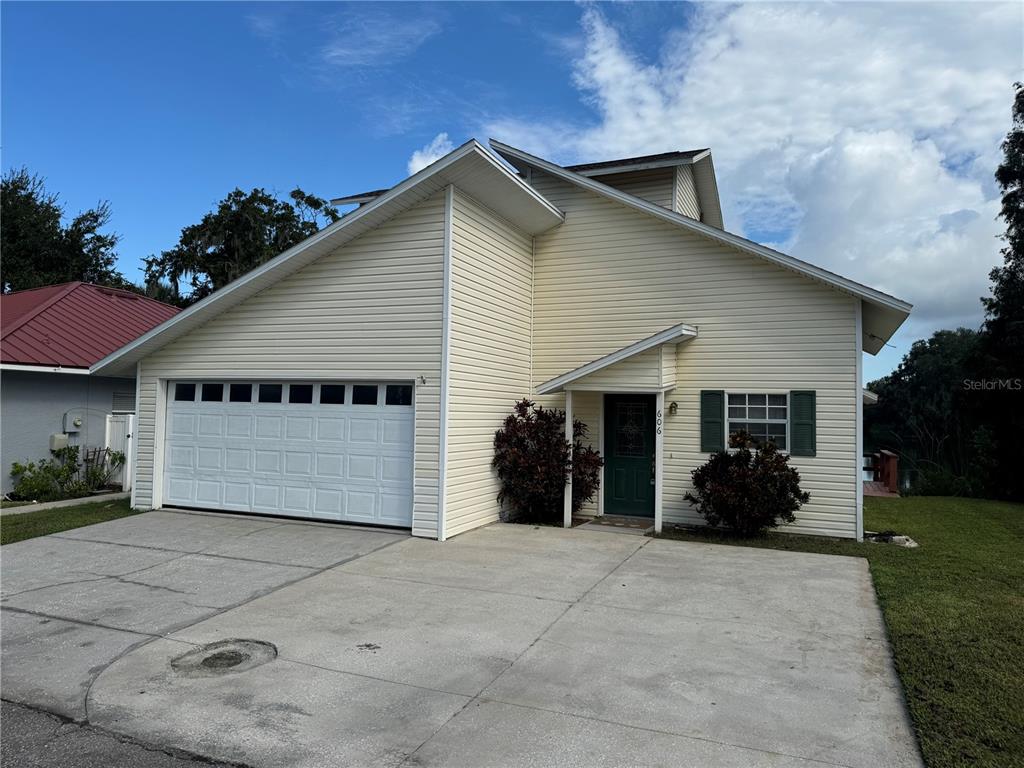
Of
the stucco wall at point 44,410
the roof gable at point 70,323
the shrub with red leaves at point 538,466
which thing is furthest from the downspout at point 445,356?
the stucco wall at point 44,410

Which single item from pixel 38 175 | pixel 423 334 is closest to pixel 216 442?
pixel 423 334

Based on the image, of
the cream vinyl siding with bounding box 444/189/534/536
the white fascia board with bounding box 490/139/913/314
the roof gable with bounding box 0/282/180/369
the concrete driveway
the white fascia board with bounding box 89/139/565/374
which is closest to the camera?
the concrete driveway

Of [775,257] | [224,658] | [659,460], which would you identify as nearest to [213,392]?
[224,658]

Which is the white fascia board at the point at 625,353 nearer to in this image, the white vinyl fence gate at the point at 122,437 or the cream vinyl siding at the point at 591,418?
the cream vinyl siding at the point at 591,418

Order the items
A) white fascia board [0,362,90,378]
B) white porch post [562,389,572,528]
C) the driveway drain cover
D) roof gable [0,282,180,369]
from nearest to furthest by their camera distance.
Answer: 1. the driveway drain cover
2. white porch post [562,389,572,528]
3. white fascia board [0,362,90,378]
4. roof gable [0,282,180,369]

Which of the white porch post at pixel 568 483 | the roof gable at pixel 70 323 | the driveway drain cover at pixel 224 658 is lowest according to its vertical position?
the driveway drain cover at pixel 224 658

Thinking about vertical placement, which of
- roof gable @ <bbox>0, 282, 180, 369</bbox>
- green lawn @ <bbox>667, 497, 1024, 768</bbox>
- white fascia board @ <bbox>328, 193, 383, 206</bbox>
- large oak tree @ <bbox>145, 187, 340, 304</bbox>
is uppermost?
large oak tree @ <bbox>145, 187, 340, 304</bbox>

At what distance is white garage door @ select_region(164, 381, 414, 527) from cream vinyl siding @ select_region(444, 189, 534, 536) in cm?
74

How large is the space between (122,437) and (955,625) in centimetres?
1562

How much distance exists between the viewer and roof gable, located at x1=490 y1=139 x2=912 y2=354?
9953mm

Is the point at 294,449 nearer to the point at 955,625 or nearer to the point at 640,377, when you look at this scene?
the point at 640,377

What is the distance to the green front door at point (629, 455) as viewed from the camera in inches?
464

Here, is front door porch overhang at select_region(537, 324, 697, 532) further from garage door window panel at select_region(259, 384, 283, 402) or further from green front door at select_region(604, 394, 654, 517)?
garage door window panel at select_region(259, 384, 283, 402)

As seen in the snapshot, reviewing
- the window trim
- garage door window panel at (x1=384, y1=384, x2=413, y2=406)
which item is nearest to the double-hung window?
the window trim
